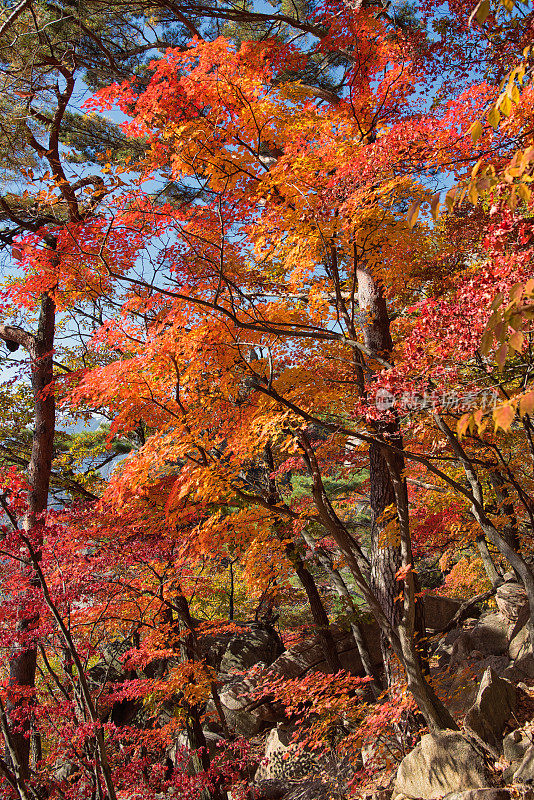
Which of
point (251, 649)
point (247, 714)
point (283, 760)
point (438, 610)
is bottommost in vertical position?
point (283, 760)

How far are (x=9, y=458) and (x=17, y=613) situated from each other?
4844 mm

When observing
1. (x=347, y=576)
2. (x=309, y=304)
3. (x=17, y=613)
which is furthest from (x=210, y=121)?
(x=347, y=576)

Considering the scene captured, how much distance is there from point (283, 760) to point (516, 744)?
4667mm

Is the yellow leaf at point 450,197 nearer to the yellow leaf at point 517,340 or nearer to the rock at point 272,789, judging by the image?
the yellow leaf at point 517,340

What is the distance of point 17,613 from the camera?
6117mm

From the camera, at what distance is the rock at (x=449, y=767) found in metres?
4.96

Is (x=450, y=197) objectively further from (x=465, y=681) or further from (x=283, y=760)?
(x=283, y=760)

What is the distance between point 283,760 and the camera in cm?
842

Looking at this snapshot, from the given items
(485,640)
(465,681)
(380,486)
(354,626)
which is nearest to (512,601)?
(485,640)

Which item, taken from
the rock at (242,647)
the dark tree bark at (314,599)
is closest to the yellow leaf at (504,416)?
the dark tree bark at (314,599)

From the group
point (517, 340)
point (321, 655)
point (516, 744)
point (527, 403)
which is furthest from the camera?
point (321, 655)

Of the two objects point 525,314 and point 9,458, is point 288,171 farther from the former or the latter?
point 9,458

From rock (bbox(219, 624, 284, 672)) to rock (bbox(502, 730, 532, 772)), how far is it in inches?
280

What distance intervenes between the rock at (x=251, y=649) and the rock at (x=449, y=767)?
278 inches
